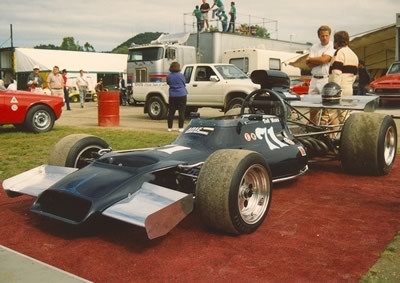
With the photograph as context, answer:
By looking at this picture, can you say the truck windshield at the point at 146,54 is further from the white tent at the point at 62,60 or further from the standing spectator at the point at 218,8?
the white tent at the point at 62,60

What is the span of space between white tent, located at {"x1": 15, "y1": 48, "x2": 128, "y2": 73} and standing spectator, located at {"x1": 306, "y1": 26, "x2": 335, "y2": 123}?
97.8 feet

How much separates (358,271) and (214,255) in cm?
100

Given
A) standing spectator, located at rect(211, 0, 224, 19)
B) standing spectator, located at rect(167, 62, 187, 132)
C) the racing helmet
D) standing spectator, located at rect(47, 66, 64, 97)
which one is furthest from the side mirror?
standing spectator, located at rect(211, 0, 224, 19)

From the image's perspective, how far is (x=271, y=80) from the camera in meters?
6.19

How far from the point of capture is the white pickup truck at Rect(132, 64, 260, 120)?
13.4 m

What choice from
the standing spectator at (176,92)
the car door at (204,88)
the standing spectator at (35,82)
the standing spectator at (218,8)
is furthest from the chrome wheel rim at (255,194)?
the standing spectator at (218,8)

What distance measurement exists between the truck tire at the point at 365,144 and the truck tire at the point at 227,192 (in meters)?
2.42

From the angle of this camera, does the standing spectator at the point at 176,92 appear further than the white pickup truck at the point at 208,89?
No

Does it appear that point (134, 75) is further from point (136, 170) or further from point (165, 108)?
point (136, 170)

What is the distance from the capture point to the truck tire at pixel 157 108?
14.8m

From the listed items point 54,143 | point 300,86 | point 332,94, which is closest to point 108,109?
point 54,143

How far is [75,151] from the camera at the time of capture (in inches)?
185

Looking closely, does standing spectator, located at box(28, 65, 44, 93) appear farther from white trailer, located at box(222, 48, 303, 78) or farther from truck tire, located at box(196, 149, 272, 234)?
truck tire, located at box(196, 149, 272, 234)

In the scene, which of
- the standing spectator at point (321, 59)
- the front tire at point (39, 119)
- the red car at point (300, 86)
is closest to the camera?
the standing spectator at point (321, 59)
